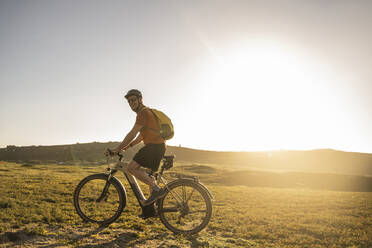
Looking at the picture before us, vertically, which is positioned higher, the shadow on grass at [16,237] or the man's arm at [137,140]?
the man's arm at [137,140]

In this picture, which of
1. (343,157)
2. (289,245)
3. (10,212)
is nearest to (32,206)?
(10,212)

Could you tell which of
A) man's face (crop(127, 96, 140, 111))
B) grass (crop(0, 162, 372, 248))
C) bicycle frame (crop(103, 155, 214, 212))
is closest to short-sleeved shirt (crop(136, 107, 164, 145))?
man's face (crop(127, 96, 140, 111))

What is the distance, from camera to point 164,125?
18.8 feet

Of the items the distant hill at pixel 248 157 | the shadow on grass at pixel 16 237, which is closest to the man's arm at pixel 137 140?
the shadow on grass at pixel 16 237

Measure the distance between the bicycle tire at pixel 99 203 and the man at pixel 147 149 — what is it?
76 centimetres

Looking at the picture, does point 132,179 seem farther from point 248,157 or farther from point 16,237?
point 248,157

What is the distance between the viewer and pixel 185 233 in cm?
590

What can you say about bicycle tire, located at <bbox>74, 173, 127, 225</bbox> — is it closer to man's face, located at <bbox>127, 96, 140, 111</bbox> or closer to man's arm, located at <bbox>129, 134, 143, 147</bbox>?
man's arm, located at <bbox>129, 134, 143, 147</bbox>

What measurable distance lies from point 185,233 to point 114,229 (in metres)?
1.88

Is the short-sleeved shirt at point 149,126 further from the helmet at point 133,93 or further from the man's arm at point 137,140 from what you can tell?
the helmet at point 133,93

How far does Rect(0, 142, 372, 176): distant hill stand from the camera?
218 ft

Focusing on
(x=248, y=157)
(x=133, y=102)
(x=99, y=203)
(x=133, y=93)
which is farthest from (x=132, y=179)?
(x=248, y=157)

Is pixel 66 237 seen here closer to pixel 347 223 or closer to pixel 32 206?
pixel 32 206

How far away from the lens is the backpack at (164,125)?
571cm
